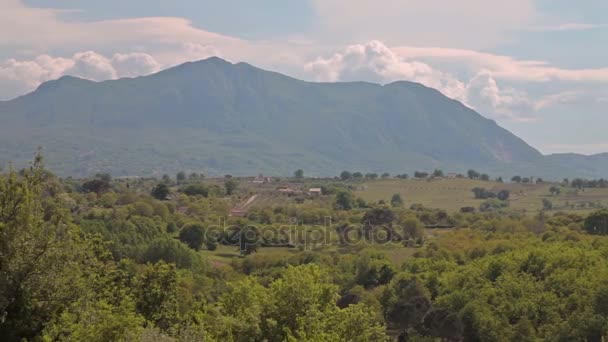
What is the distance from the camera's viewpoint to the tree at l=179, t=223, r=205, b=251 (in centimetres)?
12136

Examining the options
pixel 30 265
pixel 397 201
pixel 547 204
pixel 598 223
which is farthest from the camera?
pixel 397 201

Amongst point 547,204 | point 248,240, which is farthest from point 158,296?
point 547,204

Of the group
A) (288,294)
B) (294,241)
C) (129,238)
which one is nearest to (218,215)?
(294,241)

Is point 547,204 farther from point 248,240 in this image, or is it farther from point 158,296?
point 158,296

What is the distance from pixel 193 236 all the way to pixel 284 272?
75.6 meters

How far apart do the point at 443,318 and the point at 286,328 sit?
35997 mm

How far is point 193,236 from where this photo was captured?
122 meters

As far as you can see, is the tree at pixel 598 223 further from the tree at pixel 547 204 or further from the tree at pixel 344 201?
the tree at pixel 547 204

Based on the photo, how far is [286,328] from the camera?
117 feet

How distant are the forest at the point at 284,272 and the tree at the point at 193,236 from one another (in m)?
0.30

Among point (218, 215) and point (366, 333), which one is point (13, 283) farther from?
point (218, 215)

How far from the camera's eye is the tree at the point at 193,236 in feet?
398

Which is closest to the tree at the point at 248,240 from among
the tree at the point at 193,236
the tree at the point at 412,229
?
the tree at the point at 193,236

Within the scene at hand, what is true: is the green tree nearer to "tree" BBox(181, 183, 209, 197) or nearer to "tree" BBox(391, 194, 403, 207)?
"tree" BBox(181, 183, 209, 197)
